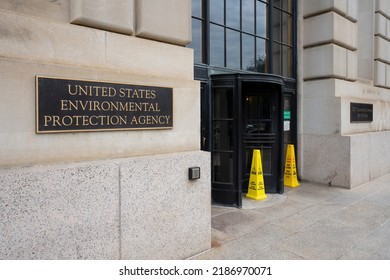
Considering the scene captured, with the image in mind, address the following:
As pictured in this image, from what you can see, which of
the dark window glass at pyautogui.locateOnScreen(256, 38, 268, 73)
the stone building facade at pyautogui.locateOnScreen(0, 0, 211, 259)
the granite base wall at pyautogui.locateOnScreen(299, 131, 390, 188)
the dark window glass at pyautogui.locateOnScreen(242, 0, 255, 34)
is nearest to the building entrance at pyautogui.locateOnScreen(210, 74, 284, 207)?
the dark window glass at pyautogui.locateOnScreen(256, 38, 268, 73)

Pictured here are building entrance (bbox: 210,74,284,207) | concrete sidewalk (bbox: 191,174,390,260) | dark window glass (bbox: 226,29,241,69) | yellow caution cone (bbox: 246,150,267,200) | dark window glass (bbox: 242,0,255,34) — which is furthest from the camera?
Result: dark window glass (bbox: 242,0,255,34)

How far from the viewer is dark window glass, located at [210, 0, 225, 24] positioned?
22.5 ft

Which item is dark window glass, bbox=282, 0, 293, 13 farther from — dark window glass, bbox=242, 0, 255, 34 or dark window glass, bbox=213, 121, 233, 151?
dark window glass, bbox=213, 121, 233, 151

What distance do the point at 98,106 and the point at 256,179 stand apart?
4.67 m

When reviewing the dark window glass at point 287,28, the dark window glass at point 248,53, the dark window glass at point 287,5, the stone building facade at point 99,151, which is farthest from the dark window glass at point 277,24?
the stone building facade at point 99,151

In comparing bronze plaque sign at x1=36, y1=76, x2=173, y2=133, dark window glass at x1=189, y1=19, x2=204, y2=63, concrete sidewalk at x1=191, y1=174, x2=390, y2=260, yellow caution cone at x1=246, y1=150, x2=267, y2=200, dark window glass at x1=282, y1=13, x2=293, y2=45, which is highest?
dark window glass at x1=282, y1=13, x2=293, y2=45

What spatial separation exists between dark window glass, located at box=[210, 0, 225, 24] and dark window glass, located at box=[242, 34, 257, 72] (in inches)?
32.8

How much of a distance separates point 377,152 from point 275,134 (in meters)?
4.38

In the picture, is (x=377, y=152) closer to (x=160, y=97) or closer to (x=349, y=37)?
(x=349, y=37)

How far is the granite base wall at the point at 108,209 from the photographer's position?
285 centimetres

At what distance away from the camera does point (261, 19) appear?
8055 mm

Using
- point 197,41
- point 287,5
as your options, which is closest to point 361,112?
point 287,5

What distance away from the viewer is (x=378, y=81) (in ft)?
35.0

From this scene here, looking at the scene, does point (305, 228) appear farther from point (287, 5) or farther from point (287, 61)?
point (287, 5)
